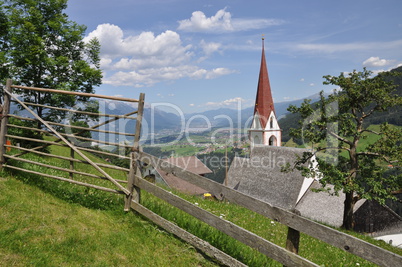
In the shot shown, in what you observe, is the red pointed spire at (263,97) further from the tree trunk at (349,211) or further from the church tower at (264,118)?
the tree trunk at (349,211)

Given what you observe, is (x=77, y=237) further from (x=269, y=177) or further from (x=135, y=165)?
(x=269, y=177)

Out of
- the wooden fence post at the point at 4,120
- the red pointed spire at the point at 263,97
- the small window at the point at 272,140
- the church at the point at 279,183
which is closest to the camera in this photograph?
the wooden fence post at the point at 4,120

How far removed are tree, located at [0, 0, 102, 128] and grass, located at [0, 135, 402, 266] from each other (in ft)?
39.1

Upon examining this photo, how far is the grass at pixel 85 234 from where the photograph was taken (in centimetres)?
434

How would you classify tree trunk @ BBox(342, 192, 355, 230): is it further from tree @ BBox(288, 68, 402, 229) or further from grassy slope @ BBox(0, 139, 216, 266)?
grassy slope @ BBox(0, 139, 216, 266)

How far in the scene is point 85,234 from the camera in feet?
16.4

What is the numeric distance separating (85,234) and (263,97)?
1578 inches

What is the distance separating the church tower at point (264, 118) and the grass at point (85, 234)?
117 ft

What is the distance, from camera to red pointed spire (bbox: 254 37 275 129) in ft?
138

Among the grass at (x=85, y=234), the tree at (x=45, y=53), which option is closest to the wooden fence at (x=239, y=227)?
the grass at (x=85, y=234)

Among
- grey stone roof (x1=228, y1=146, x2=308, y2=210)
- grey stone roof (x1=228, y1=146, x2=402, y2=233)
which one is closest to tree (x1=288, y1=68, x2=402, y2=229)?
grey stone roof (x1=228, y1=146, x2=402, y2=233)

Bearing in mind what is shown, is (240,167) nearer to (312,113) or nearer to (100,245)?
(312,113)

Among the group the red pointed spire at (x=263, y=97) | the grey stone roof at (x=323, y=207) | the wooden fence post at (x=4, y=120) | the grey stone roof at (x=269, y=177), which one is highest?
the red pointed spire at (x=263, y=97)

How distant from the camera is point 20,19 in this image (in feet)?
54.8
